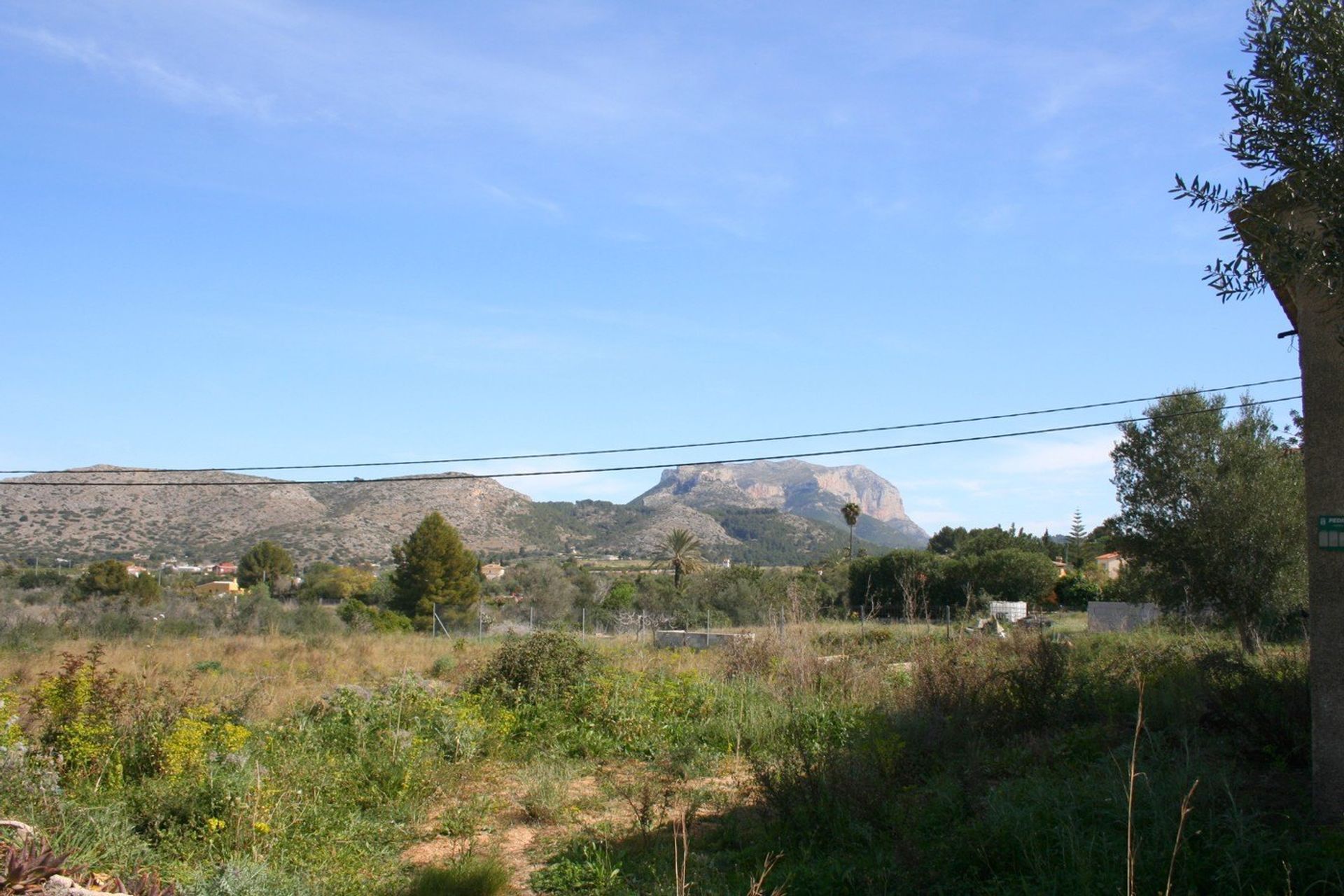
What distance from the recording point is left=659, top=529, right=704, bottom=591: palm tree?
6000 cm

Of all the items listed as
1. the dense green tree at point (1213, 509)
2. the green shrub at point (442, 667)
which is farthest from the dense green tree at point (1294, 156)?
the green shrub at point (442, 667)

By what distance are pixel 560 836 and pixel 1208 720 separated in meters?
5.74

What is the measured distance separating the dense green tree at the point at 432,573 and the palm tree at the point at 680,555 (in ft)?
47.2

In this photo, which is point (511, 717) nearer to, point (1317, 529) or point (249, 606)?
point (1317, 529)

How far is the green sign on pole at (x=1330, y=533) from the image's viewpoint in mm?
6625

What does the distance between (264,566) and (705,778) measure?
167 ft

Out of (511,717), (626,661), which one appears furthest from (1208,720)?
(626,661)

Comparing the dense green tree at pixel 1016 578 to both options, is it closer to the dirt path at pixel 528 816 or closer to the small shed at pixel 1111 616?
the small shed at pixel 1111 616

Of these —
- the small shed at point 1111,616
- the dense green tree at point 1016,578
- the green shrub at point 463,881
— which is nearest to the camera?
the green shrub at point 463,881

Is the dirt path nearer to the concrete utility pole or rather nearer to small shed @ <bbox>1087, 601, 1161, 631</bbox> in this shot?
the concrete utility pole

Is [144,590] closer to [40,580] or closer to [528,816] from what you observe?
[40,580]

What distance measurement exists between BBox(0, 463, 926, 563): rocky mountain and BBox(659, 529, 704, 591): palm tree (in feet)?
21.6

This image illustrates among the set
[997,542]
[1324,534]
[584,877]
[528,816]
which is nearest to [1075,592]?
[997,542]

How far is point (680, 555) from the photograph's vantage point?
60312mm
